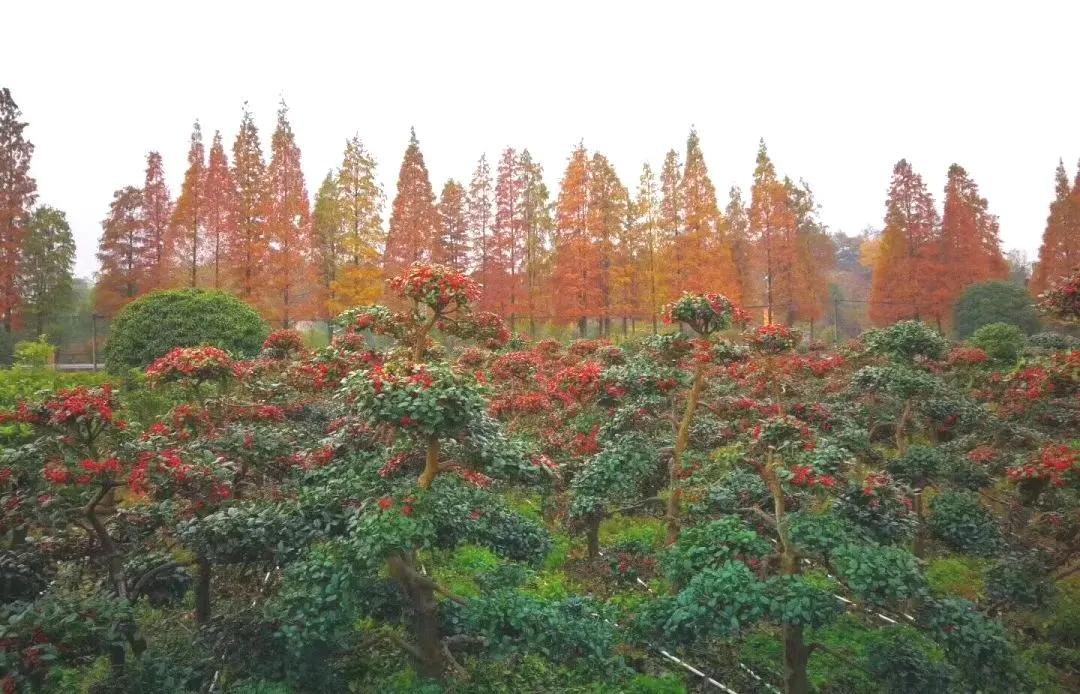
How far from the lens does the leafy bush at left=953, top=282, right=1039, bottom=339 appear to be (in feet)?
66.5

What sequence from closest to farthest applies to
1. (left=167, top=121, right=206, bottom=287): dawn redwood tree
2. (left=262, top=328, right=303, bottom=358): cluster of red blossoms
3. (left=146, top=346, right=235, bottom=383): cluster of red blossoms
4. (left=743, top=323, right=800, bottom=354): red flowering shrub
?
A: (left=146, top=346, right=235, bottom=383): cluster of red blossoms
(left=743, top=323, right=800, bottom=354): red flowering shrub
(left=262, top=328, right=303, bottom=358): cluster of red blossoms
(left=167, top=121, right=206, bottom=287): dawn redwood tree

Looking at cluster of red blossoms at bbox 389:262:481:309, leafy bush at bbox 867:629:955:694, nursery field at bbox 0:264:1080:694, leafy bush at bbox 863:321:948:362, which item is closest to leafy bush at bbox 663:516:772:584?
nursery field at bbox 0:264:1080:694

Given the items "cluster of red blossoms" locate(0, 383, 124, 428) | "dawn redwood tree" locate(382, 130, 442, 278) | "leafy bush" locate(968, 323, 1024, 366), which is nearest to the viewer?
"cluster of red blossoms" locate(0, 383, 124, 428)

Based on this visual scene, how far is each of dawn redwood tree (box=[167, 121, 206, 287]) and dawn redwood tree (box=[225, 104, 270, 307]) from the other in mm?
1381

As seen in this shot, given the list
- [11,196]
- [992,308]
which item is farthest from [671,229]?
[11,196]

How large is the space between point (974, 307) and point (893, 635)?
20910 mm

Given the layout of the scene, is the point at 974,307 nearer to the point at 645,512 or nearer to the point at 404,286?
the point at 645,512

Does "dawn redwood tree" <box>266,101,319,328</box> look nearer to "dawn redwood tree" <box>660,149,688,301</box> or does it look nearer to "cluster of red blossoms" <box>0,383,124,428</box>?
"dawn redwood tree" <box>660,149,688,301</box>

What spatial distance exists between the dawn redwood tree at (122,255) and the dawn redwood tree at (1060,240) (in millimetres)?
33158

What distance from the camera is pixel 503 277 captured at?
24.1m

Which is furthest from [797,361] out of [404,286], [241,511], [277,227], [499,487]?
[277,227]

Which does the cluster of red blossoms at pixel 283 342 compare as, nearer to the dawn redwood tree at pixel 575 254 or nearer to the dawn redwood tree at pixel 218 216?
the dawn redwood tree at pixel 218 216

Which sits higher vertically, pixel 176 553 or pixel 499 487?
pixel 499 487

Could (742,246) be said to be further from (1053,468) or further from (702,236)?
(1053,468)
